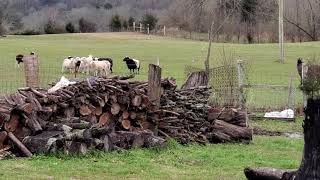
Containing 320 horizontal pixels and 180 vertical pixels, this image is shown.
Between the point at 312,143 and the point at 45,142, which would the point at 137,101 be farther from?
the point at 312,143

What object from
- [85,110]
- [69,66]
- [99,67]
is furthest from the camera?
[69,66]

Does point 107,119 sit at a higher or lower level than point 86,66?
higher

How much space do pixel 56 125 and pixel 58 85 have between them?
5.14 feet

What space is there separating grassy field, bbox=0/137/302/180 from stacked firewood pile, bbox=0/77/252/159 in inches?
15.6

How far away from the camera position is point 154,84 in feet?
49.6

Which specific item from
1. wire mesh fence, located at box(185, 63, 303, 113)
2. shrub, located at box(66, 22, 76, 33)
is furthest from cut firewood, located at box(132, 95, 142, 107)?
shrub, located at box(66, 22, 76, 33)

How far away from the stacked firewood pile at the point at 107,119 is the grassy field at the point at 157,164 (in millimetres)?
396

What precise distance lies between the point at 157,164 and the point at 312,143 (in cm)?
473

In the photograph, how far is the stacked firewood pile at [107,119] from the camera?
12719mm

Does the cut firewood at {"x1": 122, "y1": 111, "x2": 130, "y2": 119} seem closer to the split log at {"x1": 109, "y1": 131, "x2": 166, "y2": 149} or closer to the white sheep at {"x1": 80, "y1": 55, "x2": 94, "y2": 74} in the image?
the split log at {"x1": 109, "y1": 131, "x2": 166, "y2": 149}

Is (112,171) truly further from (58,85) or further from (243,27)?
(243,27)

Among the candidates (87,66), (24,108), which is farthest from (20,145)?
(87,66)

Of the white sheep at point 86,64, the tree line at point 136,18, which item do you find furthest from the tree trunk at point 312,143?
the white sheep at point 86,64

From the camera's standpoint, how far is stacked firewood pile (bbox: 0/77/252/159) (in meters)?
12.7
